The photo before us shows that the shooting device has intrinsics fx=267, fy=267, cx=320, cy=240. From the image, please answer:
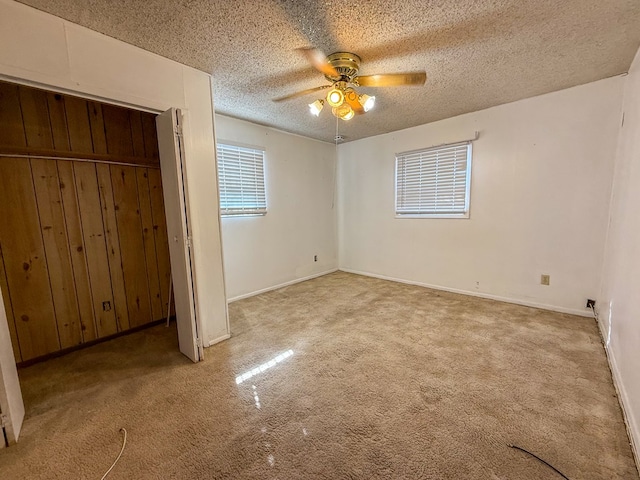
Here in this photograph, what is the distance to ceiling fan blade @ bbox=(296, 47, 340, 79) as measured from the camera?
1.69 meters

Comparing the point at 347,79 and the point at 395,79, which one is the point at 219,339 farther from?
the point at 395,79

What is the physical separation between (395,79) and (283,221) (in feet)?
8.90

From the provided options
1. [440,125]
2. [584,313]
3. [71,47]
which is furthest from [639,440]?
[71,47]

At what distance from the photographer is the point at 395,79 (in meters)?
1.92

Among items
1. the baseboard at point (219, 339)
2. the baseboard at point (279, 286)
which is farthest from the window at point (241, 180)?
the baseboard at point (219, 339)

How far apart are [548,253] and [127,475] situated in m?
4.06

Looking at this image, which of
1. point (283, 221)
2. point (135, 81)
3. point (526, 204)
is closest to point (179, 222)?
point (135, 81)

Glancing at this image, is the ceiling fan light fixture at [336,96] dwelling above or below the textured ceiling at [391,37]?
below

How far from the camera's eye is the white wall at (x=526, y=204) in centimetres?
274

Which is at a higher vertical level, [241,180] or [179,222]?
[241,180]

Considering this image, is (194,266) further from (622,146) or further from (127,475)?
(622,146)

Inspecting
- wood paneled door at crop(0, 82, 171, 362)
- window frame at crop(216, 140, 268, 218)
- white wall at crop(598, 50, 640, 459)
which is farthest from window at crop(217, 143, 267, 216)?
white wall at crop(598, 50, 640, 459)

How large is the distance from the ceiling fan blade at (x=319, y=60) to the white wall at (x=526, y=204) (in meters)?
2.37

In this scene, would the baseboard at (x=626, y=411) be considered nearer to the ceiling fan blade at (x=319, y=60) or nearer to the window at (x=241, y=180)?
the ceiling fan blade at (x=319, y=60)
